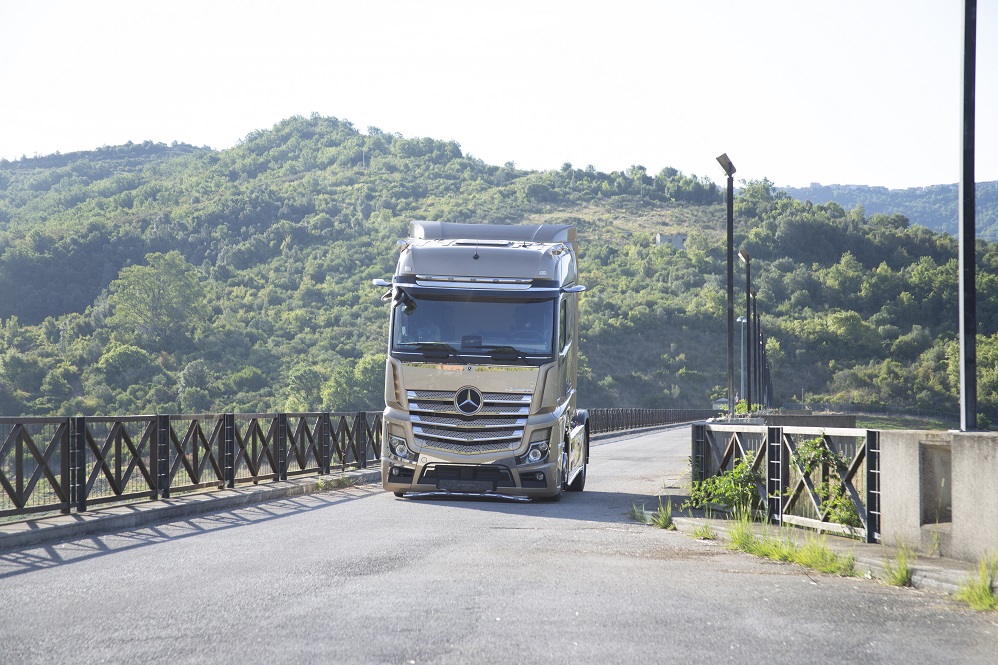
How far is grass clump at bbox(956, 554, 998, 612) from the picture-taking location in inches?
325

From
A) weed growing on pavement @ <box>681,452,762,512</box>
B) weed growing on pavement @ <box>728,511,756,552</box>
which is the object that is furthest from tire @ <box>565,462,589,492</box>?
weed growing on pavement @ <box>728,511,756,552</box>

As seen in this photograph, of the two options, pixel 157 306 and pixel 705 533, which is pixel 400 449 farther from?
pixel 157 306

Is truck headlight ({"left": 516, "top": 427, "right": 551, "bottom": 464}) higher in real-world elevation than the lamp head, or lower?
lower

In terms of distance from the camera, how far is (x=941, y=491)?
10305 mm

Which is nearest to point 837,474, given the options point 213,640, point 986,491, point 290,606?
point 986,491

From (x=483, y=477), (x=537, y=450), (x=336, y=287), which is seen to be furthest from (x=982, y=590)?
(x=336, y=287)

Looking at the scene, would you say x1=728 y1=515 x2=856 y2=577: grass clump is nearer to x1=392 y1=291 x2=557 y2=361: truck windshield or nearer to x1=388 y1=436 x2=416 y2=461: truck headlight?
x1=392 y1=291 x2=557 y2=361: truck windshield

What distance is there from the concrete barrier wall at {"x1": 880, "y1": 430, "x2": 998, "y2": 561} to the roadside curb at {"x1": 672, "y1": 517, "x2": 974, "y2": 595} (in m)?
0.18

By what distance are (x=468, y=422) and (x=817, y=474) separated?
5.45 meters

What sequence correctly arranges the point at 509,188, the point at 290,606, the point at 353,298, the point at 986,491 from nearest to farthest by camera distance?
the point at 290,606, the point at 986,491, the point at 353,298, the point at 509,188

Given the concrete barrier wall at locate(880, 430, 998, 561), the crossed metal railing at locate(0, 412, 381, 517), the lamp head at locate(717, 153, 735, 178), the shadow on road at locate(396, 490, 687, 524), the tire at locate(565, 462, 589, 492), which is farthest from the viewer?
the lamp head at locate(717, 153, 735, 178)

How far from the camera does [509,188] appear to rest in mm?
179125

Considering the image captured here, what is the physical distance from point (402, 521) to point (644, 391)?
111399 mm

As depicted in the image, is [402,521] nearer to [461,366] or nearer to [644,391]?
[461,366]
